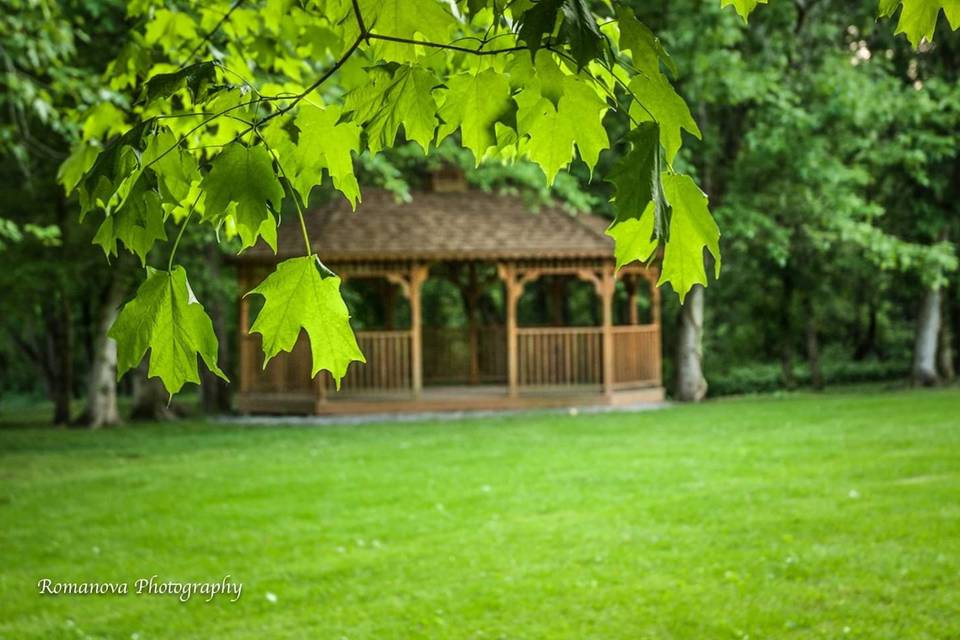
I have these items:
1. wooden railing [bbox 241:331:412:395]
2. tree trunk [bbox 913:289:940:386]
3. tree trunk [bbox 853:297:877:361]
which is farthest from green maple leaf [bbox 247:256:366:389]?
tree trunk [bbox 853:297:877:361]

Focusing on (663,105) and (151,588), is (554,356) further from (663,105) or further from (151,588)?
(663,105)

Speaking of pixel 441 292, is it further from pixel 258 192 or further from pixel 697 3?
pixel 258 192

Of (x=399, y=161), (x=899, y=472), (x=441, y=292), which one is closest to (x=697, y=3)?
(x=399, y=161)

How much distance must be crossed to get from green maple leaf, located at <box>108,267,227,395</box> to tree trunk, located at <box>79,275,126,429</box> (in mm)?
20473

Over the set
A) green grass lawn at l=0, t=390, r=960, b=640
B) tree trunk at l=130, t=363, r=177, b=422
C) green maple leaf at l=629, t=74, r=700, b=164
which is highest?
green maple leaf at l=629, t=74, r=700, b=164

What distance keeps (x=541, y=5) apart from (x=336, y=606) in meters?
5.51

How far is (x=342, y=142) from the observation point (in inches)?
84.4

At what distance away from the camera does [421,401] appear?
811 inches

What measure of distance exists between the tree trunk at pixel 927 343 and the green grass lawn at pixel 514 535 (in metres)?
8.69

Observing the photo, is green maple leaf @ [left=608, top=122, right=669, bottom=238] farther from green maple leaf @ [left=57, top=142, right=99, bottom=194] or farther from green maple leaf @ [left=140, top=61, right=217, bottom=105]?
green maple leaf @ [left=57, top=142, right=99, bottom=194]

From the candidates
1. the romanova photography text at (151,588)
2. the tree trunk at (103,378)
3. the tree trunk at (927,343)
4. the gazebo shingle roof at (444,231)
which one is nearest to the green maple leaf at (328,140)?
the romanova photography text at (151,588)

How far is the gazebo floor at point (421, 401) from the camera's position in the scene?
20562 mm

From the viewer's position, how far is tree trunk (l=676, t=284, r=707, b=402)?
22.8 metres

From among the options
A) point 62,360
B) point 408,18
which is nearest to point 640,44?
point 408,18
